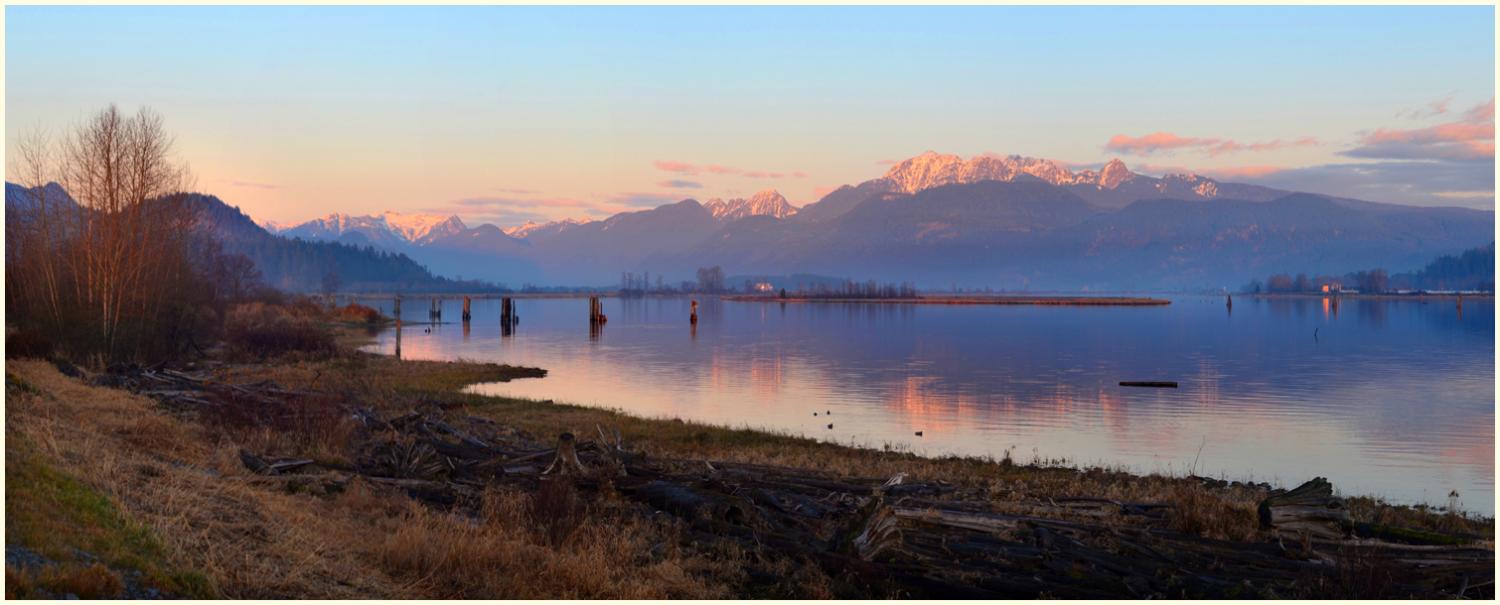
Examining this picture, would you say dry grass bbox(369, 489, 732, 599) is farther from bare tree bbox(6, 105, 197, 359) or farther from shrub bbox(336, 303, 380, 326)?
shrub bbox(336, 303, 380, 326)

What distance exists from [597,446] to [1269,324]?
13940cm

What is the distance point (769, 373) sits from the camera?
64.6m

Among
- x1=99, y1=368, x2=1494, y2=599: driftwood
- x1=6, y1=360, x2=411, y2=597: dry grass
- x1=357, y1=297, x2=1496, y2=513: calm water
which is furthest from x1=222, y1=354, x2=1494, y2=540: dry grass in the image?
x1=6, y1=360, x2=411, y2=597: dry grass

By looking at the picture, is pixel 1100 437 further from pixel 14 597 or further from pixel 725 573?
pixel 14 597

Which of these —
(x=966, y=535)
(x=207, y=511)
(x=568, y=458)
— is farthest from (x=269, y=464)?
(x=966, y=535)

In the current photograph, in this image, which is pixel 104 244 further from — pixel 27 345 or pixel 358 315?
pixel 358 315

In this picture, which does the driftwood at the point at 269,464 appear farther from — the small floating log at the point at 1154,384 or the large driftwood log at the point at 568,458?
the small floating log at the point at 1154,384

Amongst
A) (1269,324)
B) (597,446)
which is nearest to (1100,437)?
(597,446)

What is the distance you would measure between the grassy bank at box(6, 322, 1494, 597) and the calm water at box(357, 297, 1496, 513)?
9.34 m

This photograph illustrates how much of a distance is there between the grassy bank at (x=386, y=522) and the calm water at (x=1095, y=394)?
934 centimetres

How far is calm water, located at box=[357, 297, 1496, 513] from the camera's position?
3388 centimetres

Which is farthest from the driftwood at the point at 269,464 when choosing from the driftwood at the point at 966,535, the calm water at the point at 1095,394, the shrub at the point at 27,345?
the shrub at the point at 27,345

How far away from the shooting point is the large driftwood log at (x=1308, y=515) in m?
16.2

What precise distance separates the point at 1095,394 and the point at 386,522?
4185 cm
